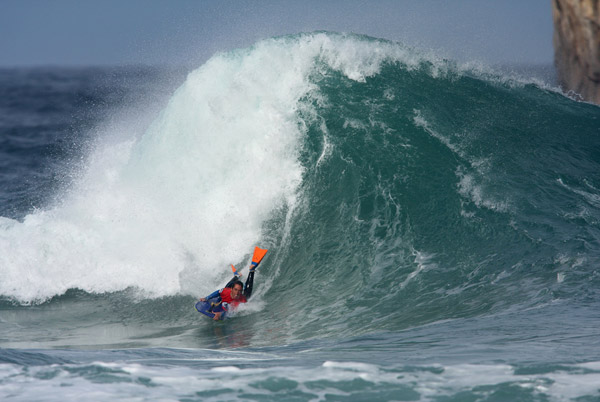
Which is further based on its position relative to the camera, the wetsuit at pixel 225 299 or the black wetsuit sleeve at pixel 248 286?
the black wetsuit sleeve at pixel 248 286

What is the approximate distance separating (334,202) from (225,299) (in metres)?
2.96

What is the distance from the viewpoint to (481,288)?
780 centimetres

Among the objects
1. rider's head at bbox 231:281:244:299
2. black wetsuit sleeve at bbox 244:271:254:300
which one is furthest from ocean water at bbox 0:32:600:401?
rider's head at bbox 231:281:244:299

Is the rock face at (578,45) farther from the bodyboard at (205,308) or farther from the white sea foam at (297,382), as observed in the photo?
the white sea foam at (297,382)

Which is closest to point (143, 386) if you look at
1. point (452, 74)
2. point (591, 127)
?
point (452, 74)

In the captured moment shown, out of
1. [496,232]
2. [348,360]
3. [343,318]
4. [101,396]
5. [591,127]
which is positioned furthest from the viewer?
[591,127]

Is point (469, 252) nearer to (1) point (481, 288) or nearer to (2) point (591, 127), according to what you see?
(1) point (481, 288)

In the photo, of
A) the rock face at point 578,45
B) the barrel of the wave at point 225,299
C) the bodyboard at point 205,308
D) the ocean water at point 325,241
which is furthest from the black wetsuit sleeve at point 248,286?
the rock face at point 578,45

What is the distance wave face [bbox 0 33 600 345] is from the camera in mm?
8188

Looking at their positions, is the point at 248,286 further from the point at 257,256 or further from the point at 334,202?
the point at 334,202

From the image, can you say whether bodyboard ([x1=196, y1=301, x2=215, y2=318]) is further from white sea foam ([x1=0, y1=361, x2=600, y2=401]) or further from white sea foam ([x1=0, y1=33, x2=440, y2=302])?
white sea foam ([x1=0, y1=361, x2=600, y2=401])

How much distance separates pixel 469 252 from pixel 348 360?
4286 mm

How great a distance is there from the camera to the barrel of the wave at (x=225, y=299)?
806 cm

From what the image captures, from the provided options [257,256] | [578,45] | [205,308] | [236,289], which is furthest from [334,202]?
[578,45]
